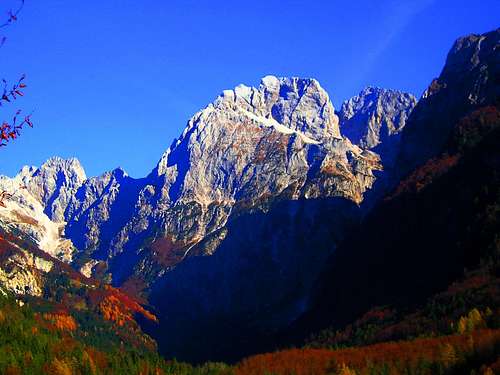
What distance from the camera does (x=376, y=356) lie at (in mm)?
151375

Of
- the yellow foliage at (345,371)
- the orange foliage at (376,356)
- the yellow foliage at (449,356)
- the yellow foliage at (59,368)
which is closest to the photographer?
the yellow foliage at (449,356)

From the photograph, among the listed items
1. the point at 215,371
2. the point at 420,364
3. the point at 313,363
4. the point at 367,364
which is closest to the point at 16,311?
the point at 215,371

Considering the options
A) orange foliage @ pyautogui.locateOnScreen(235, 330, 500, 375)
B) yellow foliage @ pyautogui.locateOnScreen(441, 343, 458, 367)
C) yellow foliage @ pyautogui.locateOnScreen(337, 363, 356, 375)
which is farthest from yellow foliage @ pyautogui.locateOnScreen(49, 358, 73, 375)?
yellow foliage @ pyautogui.locateOnScreen(441, 343, 458, 367)

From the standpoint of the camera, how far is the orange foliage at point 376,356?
124 m

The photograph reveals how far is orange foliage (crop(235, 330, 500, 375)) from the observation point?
406 ft

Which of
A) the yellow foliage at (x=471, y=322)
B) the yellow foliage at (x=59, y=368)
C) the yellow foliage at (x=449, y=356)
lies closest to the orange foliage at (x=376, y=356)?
the yellow foliage at (x=449, y=356)

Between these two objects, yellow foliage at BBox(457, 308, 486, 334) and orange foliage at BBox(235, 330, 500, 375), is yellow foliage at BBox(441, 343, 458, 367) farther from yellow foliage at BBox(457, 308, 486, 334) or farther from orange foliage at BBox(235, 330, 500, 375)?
yellow foliage at BBox(457, 308, 486, 334)

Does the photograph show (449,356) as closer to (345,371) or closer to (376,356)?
(345,371)

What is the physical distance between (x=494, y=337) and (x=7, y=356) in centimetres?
8385

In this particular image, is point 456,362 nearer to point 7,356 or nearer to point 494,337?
point 494,337

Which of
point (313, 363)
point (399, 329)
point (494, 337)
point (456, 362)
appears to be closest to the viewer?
point (456, 362)

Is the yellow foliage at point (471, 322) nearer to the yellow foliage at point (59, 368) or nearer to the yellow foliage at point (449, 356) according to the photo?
the yellow foliage at point (449, 356)

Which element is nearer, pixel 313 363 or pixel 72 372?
pixel 72 372

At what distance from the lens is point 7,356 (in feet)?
387
